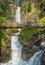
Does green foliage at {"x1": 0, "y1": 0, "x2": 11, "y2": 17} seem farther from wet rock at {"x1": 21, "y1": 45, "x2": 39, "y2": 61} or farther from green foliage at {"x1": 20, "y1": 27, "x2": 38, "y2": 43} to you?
wet rock at {"x1": 21, "y1": 45, "x2": 39, "y2": 61}

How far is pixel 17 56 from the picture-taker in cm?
3056

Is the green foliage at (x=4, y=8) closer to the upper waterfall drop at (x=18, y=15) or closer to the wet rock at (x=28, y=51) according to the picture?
the upper waterfall drop at (x=18, y=15)

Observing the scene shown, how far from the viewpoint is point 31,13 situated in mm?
39000

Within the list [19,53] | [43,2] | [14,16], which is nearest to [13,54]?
[19,53]

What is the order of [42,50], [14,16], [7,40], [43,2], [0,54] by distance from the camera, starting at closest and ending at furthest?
Answer: [42,50], [0,54], [7,40], [43,2], [14,16]

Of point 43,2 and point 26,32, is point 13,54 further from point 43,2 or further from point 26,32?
point 43,2

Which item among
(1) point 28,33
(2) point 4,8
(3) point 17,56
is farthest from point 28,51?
(2) point 4,8

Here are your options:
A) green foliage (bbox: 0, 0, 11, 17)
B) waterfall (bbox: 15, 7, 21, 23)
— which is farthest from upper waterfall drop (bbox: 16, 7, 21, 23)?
green foliage (bbox: 0, 0, 11, 17)

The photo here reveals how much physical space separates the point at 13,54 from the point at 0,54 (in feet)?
4.62

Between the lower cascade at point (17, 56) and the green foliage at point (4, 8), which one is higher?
the green foliage at point (4, 8)

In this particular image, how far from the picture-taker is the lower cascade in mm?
27200

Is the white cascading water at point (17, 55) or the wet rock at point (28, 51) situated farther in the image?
the wet rock at point (28, 51)

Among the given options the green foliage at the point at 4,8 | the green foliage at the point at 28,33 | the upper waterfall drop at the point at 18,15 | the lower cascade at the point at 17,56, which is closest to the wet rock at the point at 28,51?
the lower cascade at the point at 17,56

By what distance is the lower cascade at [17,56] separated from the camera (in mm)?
27200
